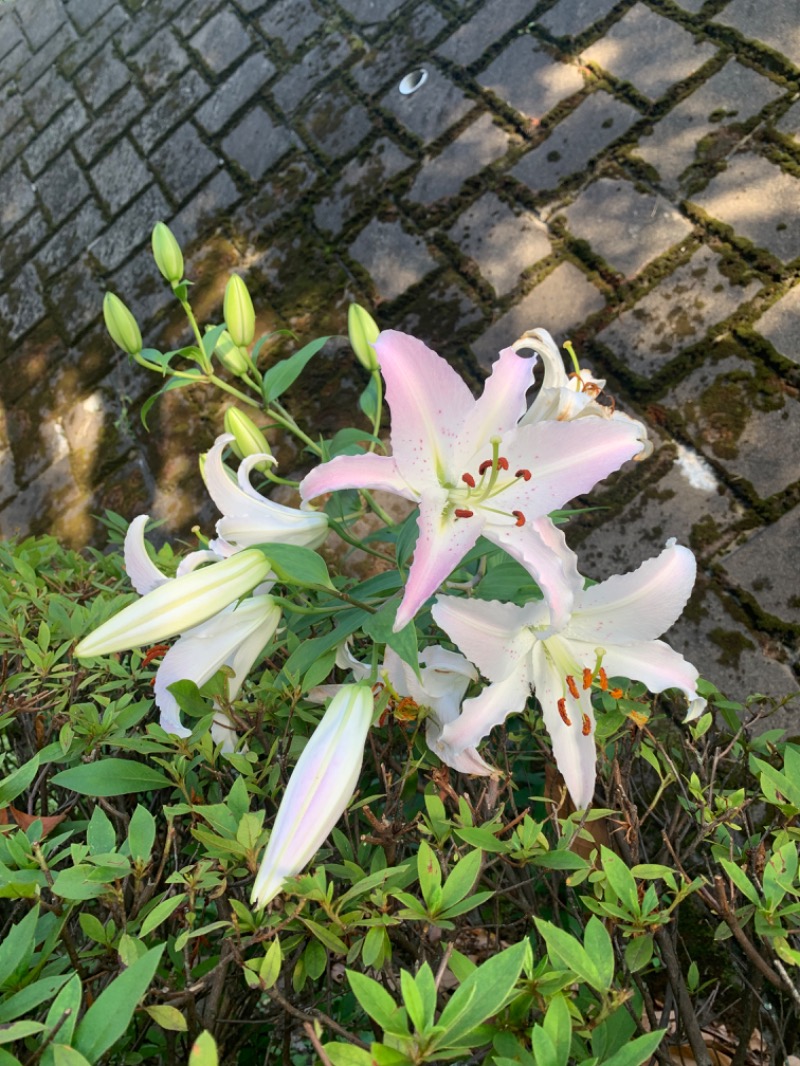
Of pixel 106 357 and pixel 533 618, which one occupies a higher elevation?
pixel 533 618

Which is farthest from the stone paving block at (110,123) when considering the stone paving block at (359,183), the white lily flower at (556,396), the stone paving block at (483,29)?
the white lily flower at (556,396)

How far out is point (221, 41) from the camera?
2.60 m

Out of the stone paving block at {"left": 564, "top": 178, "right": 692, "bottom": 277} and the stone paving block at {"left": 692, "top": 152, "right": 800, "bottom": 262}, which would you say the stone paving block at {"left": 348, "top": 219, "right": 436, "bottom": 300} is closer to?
the stone paving block at {"left": 564, "top": 178, "right": 692, "bottom": 277}

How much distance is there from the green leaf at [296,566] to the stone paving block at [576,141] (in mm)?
1503

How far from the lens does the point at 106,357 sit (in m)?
2.42

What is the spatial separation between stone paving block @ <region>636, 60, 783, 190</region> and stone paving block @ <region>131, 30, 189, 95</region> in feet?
5.90

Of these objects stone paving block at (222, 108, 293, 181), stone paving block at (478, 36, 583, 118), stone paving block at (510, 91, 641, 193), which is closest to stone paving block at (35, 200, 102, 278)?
stone paving block at (222, 108, 293, 181)

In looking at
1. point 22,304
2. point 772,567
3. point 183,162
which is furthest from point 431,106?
point 22,304

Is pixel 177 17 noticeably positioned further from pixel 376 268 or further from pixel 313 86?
pixel 376 268

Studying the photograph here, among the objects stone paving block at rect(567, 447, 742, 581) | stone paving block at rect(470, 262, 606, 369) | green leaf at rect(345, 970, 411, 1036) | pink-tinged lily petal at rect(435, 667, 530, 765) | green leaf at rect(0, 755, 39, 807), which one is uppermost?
green leaf at rect(0, 755, 39, 807)

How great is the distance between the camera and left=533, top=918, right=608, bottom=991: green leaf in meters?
0.44

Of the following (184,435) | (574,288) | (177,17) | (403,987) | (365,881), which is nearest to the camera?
(403,987)

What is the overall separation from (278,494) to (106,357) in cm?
90

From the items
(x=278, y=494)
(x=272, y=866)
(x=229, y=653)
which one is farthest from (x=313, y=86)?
(x=272, y=866)
